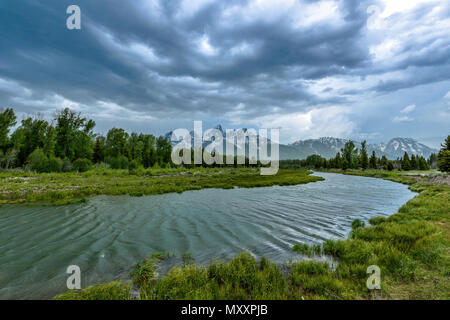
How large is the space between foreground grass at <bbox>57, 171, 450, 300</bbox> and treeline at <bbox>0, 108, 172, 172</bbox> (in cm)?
5953

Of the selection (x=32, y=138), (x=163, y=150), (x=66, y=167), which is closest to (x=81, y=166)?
(x=66, y=167)

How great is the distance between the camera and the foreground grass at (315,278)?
4.64m

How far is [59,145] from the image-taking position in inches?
2347

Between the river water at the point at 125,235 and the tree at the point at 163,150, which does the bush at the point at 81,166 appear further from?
the river water at the point at 125,235

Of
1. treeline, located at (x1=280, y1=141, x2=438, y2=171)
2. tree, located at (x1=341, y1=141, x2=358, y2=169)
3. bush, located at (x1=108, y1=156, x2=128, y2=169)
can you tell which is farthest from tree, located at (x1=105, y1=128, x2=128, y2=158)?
tree, located at (x1=341, y1=141, x2=358, y2=169)

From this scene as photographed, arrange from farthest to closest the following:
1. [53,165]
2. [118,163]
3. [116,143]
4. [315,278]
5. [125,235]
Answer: [116,143]
[118,163]
[53,165]
[125,235]
[315,278]

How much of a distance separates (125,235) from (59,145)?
7337 centimetres

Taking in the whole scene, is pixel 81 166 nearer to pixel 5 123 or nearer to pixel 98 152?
pixel 5 123

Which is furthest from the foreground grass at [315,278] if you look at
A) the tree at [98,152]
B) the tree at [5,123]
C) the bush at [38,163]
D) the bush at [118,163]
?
the tree at [98,152]

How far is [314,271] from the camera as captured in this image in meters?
5.86

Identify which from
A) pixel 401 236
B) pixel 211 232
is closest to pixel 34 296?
pixel 211 232

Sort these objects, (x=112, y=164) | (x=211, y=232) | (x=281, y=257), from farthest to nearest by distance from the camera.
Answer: (x=112, y=164) < (x=211, y=232) < (x=281, y=257)
